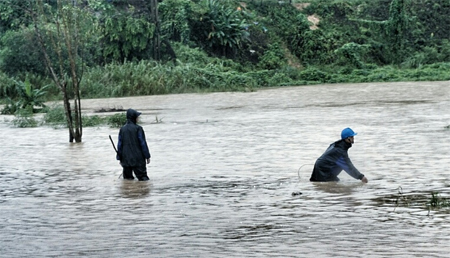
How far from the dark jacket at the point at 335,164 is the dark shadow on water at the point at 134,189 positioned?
2.53 m

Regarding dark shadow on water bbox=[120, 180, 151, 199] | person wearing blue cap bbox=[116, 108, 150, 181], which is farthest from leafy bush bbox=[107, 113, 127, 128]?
person wearing blue cap bbox=[116, 108, 150, 181]

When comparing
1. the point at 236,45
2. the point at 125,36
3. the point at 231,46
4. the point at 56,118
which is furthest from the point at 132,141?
the point at 236,45

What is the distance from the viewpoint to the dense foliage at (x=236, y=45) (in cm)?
4262

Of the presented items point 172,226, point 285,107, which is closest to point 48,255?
point 172,226

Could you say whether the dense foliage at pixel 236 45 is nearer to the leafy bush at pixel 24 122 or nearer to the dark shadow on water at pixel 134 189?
the leafy bush at pixel 24 122

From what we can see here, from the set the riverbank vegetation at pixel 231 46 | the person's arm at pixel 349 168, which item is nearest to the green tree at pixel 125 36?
the riverbank vegetation at pixel 231 46

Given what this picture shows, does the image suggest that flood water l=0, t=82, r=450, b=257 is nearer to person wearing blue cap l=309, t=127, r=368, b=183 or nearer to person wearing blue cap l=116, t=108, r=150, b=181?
person wearing blue cap l=309, t=127, r=368, b=183

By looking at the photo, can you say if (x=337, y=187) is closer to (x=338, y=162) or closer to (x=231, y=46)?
(x=338, y=162)

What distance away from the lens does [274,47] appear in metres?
52.7

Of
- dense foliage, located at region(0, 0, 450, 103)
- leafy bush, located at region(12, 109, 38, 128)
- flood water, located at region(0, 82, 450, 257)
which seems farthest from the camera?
dense foliage, located at region(0, 0, 450, 103)

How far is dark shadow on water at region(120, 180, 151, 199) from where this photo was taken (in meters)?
12.8

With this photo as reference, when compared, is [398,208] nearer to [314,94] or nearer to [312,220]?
[312,220]

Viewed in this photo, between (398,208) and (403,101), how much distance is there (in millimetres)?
21785

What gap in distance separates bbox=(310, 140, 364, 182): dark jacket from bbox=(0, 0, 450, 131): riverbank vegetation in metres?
28.4
